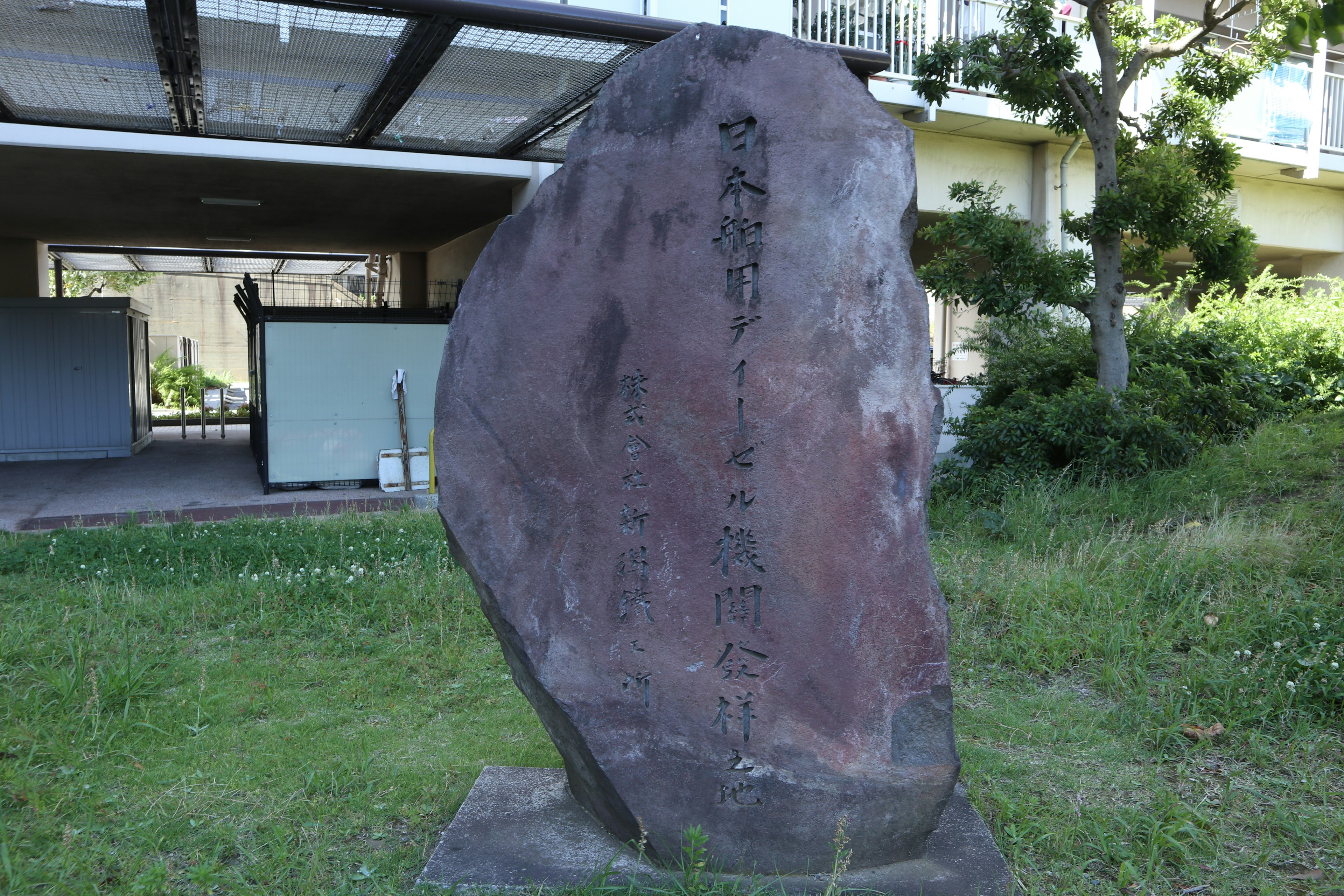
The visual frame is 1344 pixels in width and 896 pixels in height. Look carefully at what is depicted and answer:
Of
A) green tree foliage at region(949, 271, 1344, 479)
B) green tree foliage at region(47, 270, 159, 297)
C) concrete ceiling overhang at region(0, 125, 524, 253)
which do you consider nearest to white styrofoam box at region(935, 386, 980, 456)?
green tree foliage at region(949, 271, 1344, 479)

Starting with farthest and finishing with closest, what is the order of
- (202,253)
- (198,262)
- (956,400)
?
(198,262) → (202,253) → (956,400)

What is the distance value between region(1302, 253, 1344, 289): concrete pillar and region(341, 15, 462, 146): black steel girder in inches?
512

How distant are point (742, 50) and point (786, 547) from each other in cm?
157

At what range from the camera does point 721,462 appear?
292cm

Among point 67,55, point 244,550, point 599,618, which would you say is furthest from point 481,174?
point 599,618

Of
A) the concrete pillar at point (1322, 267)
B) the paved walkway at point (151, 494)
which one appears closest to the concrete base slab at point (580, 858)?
the paved walkway at point (151, 494)

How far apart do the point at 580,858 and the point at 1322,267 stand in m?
15.8

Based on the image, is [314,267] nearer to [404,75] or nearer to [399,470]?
[399,470]

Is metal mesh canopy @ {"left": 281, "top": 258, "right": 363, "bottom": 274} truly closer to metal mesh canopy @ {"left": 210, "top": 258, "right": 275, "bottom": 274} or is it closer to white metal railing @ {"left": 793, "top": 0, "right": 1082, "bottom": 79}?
metal mesh canopy @ {"left": 210, "top": 258, "right": 275, "bottom": 274}

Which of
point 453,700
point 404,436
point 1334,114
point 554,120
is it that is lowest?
point 453,700

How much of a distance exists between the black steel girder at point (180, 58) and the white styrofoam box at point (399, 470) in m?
3.63

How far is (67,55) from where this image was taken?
260 inches

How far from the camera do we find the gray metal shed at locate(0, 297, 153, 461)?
498 inches

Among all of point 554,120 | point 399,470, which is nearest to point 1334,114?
point 554,120
